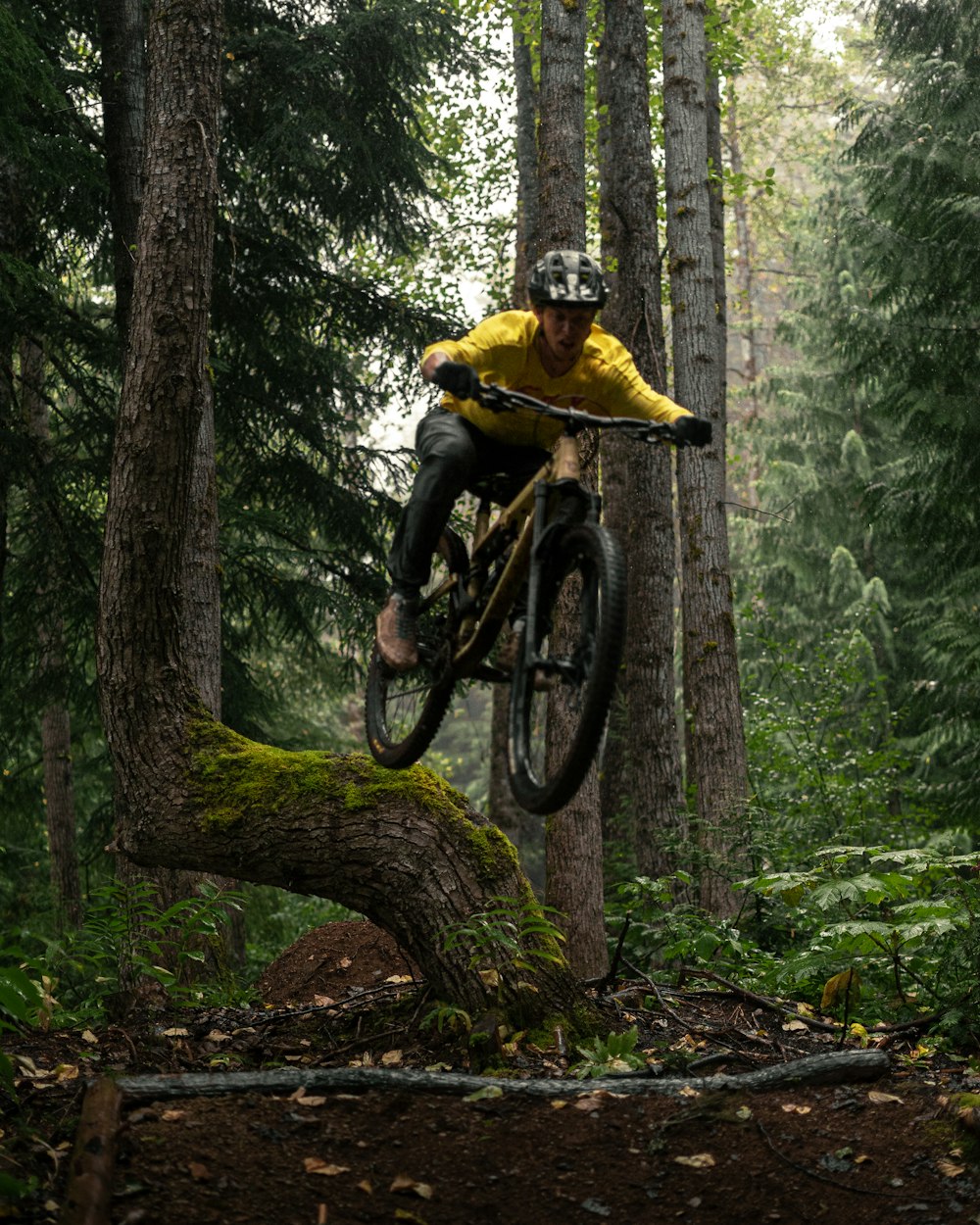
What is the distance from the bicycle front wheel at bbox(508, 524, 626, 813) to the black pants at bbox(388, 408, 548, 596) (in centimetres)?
75

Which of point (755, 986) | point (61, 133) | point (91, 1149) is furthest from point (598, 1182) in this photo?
point (61, 133)

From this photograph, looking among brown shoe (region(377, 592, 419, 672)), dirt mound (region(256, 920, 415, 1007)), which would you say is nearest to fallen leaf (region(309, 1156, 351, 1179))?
brown shoe (region(377, 592, 419, 672))

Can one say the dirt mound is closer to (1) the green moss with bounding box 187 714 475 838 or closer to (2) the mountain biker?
(1) the green moss with bounding box 187 714 475 838

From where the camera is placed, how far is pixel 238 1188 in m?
3.88

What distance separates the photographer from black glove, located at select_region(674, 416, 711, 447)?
15.3 ft

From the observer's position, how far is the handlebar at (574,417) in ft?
14.5

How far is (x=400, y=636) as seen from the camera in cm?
571

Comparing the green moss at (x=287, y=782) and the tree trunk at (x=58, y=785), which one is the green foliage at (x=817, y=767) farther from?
the tree trunk at (x=58, y=785)

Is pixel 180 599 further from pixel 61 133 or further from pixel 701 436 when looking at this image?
pixel 61 133

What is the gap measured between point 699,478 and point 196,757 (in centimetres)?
572

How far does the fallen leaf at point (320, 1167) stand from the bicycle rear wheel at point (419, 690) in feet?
5.65

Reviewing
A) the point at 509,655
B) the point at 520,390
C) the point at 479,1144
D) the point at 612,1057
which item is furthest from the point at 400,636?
the point at 479,1144

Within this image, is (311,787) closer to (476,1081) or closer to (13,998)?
(476,1081)

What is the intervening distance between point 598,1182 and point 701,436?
2723mm
